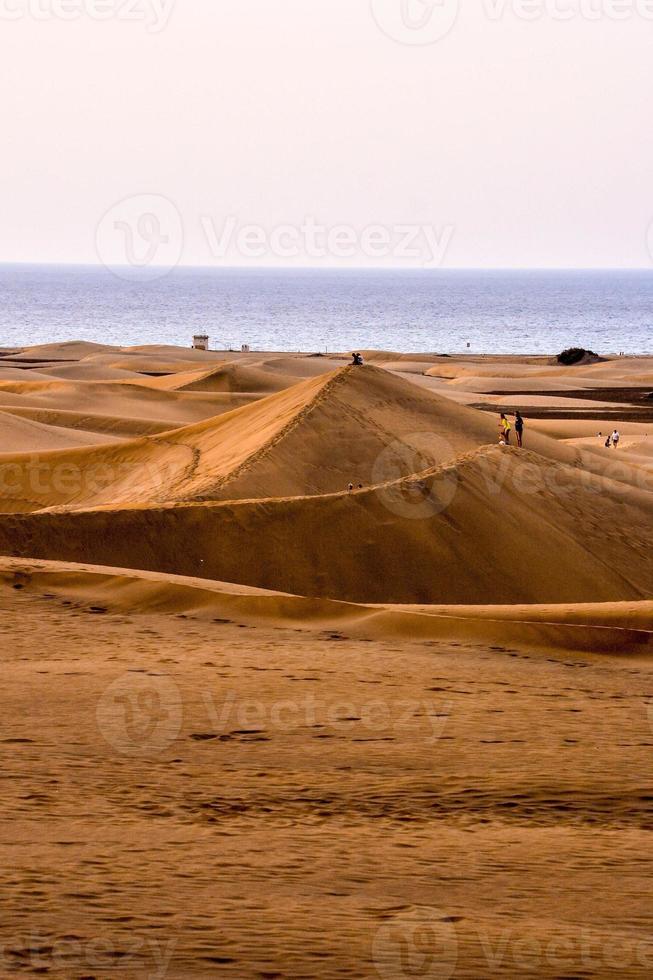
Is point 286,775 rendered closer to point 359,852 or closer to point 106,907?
point 359,852

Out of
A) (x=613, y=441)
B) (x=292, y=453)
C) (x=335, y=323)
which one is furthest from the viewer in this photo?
(x=335, y=323)

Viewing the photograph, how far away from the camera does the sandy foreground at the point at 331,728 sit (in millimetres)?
5422

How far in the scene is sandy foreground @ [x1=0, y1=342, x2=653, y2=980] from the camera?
5422 millimetres

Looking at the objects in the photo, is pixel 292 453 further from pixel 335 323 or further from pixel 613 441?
pixel 335 323

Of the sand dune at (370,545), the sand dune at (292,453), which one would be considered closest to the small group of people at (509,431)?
the sand dune at (292,453)

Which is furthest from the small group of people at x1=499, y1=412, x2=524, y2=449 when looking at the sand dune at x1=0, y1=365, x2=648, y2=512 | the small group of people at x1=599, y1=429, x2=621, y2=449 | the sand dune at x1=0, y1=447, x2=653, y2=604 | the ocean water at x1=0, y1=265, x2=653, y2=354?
the ocean water at x1=0, y1=265, x2=653, y2=354

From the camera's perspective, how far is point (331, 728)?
821cm

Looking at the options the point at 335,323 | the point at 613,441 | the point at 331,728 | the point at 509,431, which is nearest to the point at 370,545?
the point at 331,728

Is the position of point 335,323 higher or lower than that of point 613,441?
higher

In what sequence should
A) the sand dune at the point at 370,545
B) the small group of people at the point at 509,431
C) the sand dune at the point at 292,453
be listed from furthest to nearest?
1. the small group of people at the point at 509,431
2. the sand dune at the point at 292,453
3. the sand dune at the point at 370,545

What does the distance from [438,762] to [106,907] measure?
2.68 m

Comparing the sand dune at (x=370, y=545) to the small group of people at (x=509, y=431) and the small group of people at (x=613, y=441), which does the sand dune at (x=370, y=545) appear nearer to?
the small group of people at (x=509, y=431)

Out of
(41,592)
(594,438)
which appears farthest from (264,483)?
(594,438)

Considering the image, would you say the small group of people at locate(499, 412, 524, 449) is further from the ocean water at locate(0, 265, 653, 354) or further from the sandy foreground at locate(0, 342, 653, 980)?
the ocean water at locate(0, 265, 653, 354)
